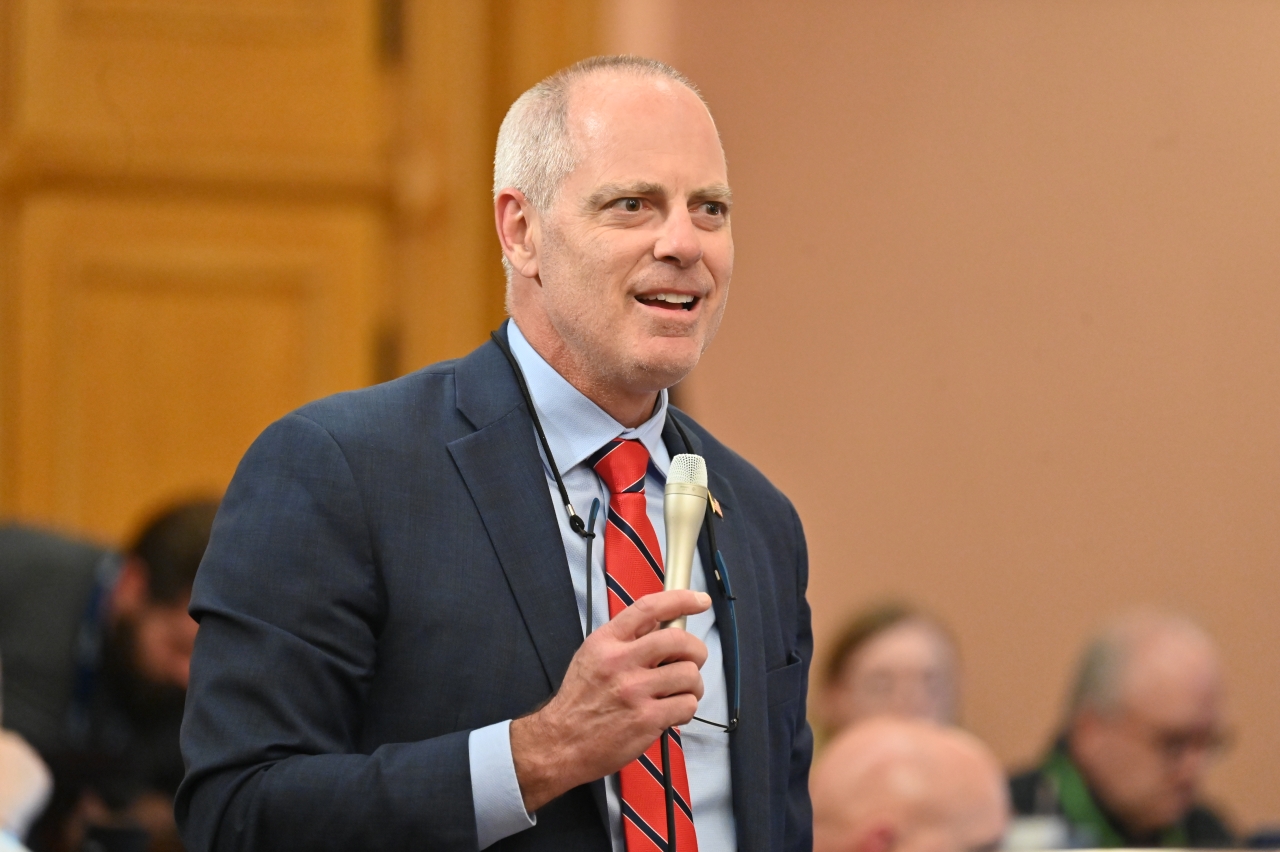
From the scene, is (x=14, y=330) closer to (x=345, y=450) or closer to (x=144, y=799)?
(x=144, y=799)

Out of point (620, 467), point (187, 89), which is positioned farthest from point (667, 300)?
Answer: point (187, 89)

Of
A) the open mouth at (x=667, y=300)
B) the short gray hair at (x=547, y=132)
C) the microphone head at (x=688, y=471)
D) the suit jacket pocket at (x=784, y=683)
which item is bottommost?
the suit jacket pocket at (x=784, y=683)

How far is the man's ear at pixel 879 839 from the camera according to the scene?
219 cm

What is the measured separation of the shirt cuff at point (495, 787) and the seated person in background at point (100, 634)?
1640mm

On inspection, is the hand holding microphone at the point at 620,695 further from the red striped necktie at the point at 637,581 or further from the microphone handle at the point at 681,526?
the red striped necktie at the point at 637,581

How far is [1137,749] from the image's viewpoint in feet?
9.16

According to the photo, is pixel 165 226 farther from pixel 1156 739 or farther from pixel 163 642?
pixel 1156 739

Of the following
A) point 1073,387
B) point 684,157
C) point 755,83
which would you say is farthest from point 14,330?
point 684,157

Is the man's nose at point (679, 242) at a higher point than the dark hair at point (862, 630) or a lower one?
higher

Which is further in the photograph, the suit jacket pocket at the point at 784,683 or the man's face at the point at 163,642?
the man's face at the point at 163,642

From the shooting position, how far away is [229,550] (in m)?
1.19

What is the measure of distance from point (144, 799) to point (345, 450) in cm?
144

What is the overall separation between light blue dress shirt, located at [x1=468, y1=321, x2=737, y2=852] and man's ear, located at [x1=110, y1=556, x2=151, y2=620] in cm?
166

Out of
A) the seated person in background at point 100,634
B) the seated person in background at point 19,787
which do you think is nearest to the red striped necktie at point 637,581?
the seated person in background at point 19,787
